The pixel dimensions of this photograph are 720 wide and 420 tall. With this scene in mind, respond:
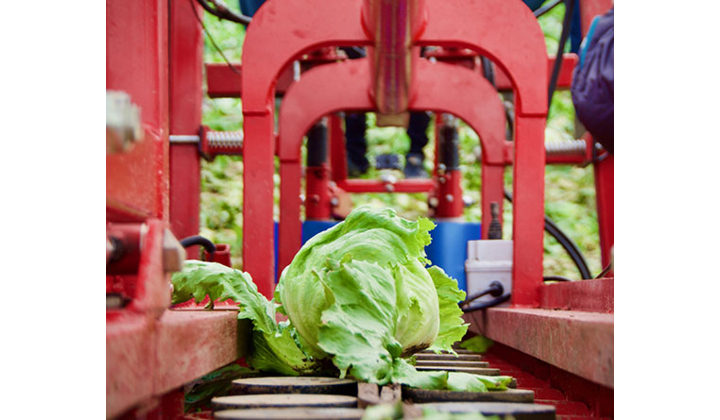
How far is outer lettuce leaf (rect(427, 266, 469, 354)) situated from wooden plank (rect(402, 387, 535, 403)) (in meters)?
0.62

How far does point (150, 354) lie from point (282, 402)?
0.29m

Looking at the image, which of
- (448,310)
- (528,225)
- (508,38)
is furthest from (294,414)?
(508,38)

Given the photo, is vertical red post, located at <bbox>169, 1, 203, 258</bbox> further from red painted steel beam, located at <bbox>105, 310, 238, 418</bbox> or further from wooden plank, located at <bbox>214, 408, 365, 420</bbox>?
wooden plank, located at <bbox>214, 408, 365, 420</bbox>

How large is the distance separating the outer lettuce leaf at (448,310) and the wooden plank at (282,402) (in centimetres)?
69

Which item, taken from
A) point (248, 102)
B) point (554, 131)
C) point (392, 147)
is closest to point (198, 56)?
point (248, 102)

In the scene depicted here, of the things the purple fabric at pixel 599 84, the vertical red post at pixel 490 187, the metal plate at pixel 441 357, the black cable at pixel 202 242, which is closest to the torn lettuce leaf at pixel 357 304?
the metal plate at pixel 441 357

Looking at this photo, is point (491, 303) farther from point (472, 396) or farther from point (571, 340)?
point (472, 396)

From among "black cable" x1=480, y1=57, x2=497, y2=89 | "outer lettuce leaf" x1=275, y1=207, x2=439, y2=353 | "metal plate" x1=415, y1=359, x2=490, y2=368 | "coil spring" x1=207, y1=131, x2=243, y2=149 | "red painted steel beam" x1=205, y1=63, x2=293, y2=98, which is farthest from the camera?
"black cable" x1=480, y1=57, x2=497, y2=89

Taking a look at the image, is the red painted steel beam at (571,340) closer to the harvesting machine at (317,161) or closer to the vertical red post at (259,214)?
the harvesting machine at (317,161)

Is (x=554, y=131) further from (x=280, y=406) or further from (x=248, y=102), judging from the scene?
(x=280, y=406)

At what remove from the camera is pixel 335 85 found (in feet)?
12.7

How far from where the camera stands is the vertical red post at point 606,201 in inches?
145

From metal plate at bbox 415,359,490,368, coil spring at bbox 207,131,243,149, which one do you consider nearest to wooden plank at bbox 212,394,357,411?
metal plate at bbox 415,359,490,368

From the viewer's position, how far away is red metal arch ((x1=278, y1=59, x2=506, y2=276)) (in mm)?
3838
